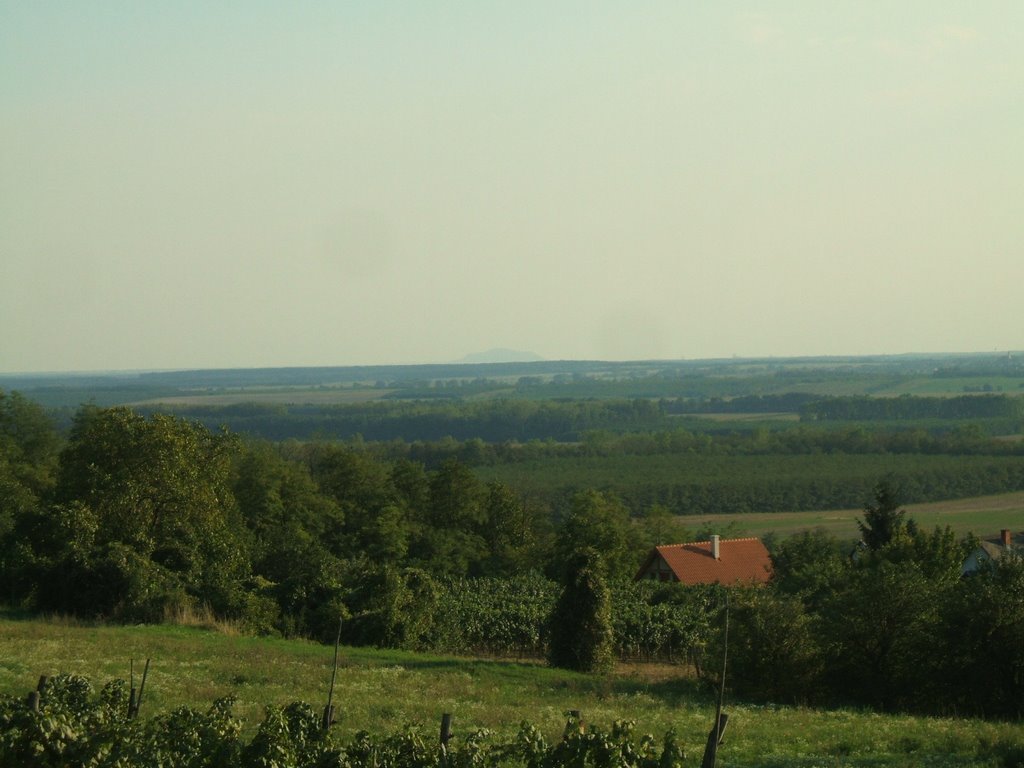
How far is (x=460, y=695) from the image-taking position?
22.3 meters

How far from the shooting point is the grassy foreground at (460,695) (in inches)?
670

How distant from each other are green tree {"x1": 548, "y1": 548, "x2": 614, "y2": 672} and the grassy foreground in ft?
3.57

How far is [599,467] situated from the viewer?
A: 131500 millimetres

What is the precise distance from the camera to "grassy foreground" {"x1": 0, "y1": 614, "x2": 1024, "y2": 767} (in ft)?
55.8

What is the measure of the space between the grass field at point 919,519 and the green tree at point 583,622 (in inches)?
1972

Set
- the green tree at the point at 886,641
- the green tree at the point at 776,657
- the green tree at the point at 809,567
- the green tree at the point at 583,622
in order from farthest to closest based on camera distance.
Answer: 1. the green tree at the point at 809,567
2. the green tree at the point at 583,622
3. the green tree at the point at 776,657
4. the green tree at the point at 886,641

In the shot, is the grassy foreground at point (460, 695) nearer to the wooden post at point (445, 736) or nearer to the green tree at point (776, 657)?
the green tree at point (776, 657)

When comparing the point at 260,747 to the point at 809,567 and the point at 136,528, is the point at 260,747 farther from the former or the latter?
the point at 809,567

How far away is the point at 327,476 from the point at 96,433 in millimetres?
29092

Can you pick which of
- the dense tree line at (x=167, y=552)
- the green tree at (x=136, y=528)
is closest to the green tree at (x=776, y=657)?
the dense tree line at (x=167, y=552)

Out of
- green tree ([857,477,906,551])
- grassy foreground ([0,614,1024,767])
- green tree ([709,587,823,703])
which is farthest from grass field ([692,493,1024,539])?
grassy foreground ([0,614,1024,767])

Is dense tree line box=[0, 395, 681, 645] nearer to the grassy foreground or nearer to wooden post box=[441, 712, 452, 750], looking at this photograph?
the grassy foreground

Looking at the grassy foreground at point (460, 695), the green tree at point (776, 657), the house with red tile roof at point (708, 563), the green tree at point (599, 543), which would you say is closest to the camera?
the grassy foreground at point (460, 695)

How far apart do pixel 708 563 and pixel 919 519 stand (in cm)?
4047
